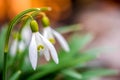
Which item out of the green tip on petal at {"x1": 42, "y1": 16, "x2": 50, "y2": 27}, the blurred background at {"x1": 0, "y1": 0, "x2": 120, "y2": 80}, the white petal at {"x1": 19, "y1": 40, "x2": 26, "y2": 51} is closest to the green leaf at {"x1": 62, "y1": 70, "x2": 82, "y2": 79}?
the white petal at {"x1": 19, "y1": 40, "x2": 26, "y2": 51}

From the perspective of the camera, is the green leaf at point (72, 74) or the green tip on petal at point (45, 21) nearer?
the green tip on petal at point (45, 21)

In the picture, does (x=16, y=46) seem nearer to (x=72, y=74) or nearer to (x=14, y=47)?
(x=14, y=47)

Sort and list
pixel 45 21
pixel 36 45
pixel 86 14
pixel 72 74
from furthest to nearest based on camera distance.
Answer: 1. pixel 86 14
2. pixel 72 74
3. pixel 45 21
4. pixel 36 45

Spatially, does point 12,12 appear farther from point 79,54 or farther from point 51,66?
point 51,66

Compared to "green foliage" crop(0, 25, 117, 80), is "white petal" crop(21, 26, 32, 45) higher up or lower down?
higher up

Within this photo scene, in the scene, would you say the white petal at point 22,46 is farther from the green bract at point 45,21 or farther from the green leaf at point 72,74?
the green bract at point 45,21

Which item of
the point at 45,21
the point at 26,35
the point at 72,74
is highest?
the point at 26,35

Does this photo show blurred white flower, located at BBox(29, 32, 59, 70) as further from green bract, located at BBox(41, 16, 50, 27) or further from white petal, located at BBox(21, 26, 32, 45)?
white petal, located at BBox(21, 26, 32, 45)

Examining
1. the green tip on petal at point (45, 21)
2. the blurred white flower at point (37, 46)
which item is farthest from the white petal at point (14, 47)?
the blurred white flower at point (37, 46)

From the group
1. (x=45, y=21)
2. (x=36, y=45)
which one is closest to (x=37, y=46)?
(x=36, y=45)
